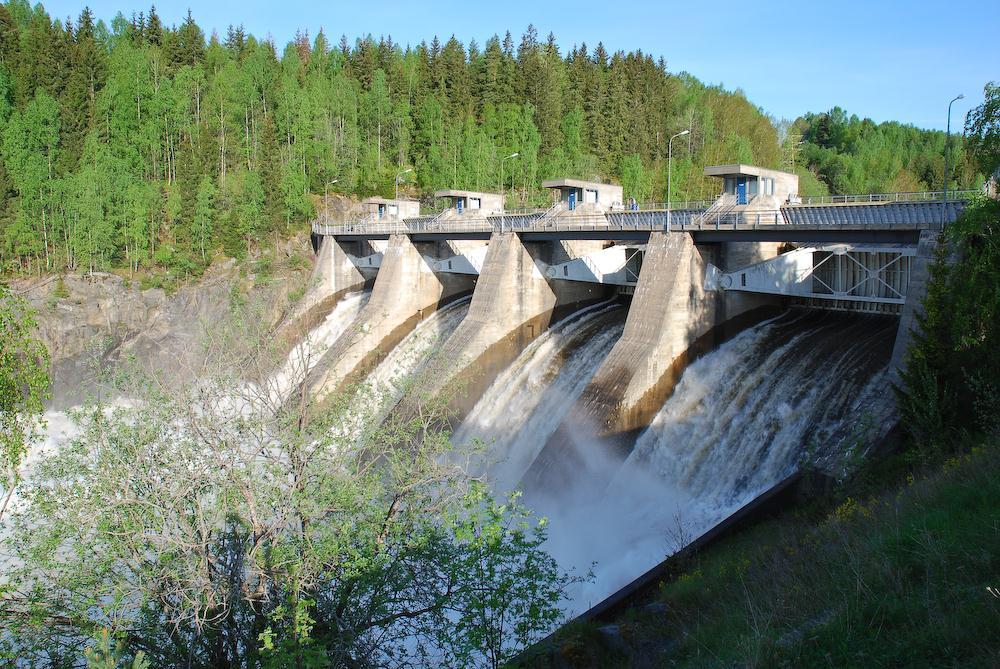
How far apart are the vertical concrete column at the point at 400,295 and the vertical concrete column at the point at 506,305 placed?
20.5ft

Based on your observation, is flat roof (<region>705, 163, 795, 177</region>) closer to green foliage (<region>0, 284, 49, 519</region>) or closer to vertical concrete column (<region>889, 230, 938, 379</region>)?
vertical concrete column (<region>889, 230, 938, 379</region>)

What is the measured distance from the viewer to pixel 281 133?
57.7 m

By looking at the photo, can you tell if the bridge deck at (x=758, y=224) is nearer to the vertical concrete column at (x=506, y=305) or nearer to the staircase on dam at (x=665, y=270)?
the staircase on dam at (x=665, y=270)

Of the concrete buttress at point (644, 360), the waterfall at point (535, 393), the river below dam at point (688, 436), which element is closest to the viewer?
the river below dam at point (688, 436)

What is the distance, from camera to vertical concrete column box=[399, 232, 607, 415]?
85.1ft

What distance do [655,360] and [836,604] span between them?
13018mm

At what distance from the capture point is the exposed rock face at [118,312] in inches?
1489

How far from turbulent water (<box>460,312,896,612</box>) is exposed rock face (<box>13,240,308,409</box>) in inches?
963

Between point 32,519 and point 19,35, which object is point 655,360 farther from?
point 19,35

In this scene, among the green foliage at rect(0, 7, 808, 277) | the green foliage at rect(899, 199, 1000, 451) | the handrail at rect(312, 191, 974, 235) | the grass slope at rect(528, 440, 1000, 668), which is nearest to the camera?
the grass slope at rect(528, 440, 1000, 668)

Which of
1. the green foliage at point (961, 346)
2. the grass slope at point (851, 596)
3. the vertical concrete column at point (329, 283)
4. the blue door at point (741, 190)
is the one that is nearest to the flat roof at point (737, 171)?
the blue door at point (741, 190)

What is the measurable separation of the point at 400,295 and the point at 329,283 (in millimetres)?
7653

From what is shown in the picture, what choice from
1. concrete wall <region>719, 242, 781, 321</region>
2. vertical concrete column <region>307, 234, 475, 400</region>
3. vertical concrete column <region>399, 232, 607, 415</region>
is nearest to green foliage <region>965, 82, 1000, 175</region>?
concrete wall <region>719, 242, 781, 321</region>

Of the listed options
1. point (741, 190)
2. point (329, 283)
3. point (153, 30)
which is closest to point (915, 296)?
point (741, 190)
